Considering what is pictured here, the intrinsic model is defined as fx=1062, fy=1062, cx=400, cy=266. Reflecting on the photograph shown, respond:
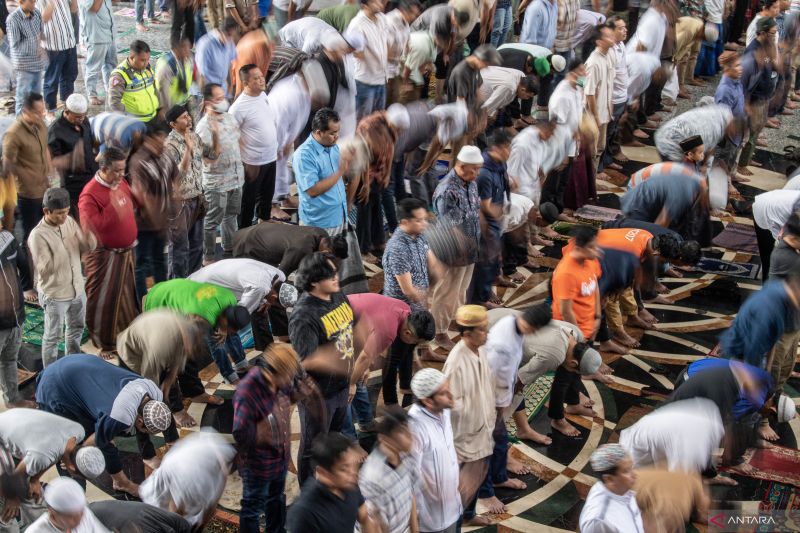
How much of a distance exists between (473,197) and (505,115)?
138 inches

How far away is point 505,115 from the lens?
10.7 meters

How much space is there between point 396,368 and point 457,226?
1.20 metres

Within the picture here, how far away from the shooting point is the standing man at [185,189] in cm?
744

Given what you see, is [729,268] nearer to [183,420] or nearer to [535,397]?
[535,397]

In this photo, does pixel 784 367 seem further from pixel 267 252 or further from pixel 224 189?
pixel 224 189

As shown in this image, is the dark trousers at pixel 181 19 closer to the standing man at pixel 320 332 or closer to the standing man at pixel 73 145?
the standing man at pixel 73 145

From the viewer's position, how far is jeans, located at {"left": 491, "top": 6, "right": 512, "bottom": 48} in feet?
39.1

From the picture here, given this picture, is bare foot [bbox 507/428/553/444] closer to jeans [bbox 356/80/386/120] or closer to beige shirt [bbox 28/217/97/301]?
beige shirt [bbox 28/217/97/301]

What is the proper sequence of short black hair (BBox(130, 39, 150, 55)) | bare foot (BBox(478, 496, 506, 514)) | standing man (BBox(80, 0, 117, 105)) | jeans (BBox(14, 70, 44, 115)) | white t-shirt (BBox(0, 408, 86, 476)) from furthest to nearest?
standing man (BBox(80, 0, 117, 105))
jeans (BBox(14, 70, 44, 115))
short black hair (BBox(130, 39, 150, 55))
bare foot (BBox(478, 496, 506, 514))
white t-shirt (BBox(0, 408, 86, 476))

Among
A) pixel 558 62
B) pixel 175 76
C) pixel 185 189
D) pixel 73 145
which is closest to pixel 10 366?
pixel 185 189

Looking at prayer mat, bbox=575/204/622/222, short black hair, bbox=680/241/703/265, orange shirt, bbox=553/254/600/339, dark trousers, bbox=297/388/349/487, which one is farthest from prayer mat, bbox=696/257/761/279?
dark trousers, bbox=297/388/349/487

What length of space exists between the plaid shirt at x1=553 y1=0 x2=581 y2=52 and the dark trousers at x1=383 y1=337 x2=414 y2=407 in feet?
19.4

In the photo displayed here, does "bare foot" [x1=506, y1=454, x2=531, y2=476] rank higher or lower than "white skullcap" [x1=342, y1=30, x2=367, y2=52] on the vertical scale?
lower

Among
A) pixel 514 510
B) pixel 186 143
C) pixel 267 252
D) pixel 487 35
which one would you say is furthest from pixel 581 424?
pixel 487 35
